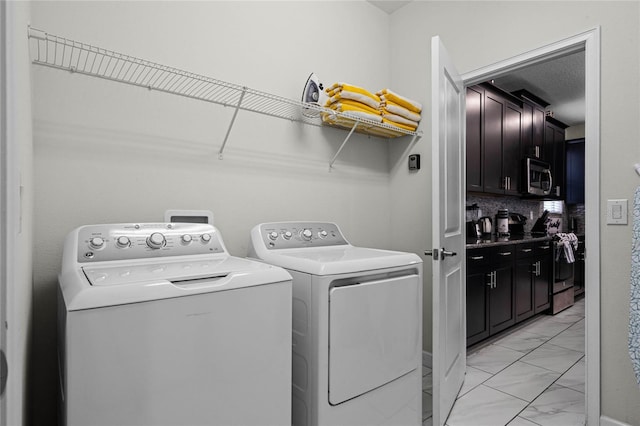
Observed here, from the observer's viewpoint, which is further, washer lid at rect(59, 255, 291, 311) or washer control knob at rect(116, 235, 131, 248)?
washer control knob at rect(116, 235, 131, 248)

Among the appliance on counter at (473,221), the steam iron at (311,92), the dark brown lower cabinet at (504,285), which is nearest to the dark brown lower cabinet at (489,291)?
the dark brown lower cabinet at (504,285)

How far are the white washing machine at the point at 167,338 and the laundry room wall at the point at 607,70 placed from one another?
165 cm

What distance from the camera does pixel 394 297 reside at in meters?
1.57

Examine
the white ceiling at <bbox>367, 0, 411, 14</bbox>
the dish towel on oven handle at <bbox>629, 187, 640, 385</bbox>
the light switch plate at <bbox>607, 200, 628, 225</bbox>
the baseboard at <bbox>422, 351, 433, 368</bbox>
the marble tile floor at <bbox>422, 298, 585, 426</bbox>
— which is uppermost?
the white ceiling at <bbox>367, 0, 411, 14</bbox>

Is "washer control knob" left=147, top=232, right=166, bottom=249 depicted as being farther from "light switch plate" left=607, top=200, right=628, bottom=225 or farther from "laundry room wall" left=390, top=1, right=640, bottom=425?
"light switch plate" left=607, top=200, right=628, bottom=225

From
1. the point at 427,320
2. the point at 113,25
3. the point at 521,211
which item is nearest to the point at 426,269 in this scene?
the point at 427,320

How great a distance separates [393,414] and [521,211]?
3.93 metres

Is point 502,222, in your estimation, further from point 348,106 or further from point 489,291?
point 348,106

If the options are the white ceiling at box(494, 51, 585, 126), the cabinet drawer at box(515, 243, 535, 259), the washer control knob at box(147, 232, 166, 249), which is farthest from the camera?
the white ceiling at box(494, 51, 585, 126)

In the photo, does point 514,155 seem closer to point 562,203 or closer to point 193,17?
point 562,203

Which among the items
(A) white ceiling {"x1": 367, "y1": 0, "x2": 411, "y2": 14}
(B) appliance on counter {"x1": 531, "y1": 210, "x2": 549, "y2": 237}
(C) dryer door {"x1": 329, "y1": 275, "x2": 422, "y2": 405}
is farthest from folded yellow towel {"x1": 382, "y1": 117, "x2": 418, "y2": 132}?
(B) appliance on counter {"x1": 531, "y1": 210, "x2": 549, "y2": 237}

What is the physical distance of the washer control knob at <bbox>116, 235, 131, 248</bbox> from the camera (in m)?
1.36

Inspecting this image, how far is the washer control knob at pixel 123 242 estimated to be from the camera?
→ 1359 mm

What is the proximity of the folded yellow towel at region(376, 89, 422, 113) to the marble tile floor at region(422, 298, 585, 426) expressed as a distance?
6.19 feet
